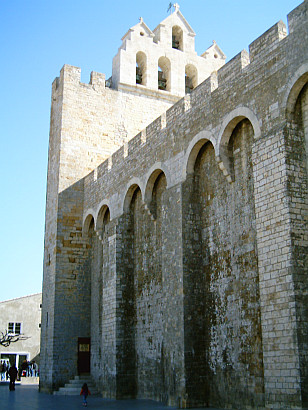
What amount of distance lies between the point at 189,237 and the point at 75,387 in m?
8.44

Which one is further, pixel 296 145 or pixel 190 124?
pixel 190 124

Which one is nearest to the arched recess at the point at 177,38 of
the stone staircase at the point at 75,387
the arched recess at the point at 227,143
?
the arched recess at the point at 227,143

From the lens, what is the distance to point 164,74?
23.3 meters

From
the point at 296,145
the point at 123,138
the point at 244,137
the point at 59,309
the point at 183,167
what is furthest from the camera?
the point at 123,138

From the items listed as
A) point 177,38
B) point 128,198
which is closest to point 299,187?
point 128,198

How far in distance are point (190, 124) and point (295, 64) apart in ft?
12.9

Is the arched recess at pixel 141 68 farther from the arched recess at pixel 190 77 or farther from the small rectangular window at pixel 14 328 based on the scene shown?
the small rectangular window at pixel 14 328

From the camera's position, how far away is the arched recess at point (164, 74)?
22797mm

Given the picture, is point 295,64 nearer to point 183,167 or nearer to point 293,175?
point 293,175

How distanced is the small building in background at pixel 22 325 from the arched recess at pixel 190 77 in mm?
20133

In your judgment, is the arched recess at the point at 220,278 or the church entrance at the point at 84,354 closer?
the arched recess at the point at 220,278

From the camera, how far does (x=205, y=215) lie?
12672 mm

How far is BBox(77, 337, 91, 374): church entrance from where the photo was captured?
1858cm

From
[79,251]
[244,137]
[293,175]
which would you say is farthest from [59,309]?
[293,175]
